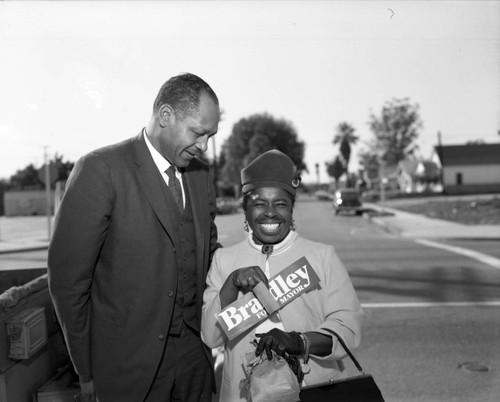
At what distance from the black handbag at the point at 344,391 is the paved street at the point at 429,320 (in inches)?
91.5

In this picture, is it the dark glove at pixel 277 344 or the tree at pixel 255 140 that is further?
the tree at pixel 255 140

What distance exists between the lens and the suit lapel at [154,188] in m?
2.32

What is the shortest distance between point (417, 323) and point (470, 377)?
1.64 meters

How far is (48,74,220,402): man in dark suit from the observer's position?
220 centimetres

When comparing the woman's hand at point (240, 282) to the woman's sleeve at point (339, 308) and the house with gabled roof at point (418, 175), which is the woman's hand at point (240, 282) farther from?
the house with gabled roof at point (418, 175)

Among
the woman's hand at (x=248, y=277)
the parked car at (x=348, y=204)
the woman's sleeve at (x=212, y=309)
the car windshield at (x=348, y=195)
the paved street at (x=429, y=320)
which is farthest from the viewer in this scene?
the car windshield at (x=348, y=195)

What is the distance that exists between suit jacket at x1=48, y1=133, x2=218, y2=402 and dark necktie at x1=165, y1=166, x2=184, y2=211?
0.43 ft

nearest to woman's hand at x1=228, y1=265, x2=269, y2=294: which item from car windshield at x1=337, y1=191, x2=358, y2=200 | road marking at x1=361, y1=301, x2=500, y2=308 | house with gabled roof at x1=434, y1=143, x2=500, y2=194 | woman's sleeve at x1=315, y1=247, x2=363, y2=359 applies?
woman's sleeve at x1=315, y1=247, x2=363, y2=359

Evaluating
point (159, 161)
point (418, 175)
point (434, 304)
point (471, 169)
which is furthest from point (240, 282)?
point (418, 175)

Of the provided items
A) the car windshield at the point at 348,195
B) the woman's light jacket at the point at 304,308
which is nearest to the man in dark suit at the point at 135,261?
the woman's light jacket at the point at 304,308

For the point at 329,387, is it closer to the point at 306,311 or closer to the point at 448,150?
the point at 306,311

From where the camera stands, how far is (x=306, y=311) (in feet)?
7.51

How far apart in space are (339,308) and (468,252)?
433 inches

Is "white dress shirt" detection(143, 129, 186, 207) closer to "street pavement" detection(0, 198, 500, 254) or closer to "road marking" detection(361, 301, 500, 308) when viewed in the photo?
"road marking" detection(361, 301, 500, 308)
